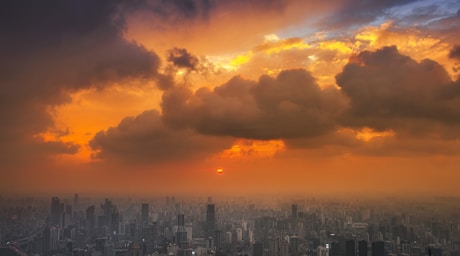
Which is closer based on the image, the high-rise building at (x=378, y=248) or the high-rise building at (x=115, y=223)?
the high-rise building at (x=378, y=248)

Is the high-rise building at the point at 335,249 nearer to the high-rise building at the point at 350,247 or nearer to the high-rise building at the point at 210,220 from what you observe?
the high-rise building at the point at 350,247

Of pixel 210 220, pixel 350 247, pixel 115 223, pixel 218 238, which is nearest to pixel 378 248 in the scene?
pixel 350 247

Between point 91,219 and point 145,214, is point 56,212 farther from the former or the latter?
point 145,214

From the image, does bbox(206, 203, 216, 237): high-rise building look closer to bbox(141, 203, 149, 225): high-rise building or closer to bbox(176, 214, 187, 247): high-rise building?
bbox(176, 214, 187, 247): high-rise building

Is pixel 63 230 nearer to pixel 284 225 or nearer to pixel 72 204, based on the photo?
pixel 72 204

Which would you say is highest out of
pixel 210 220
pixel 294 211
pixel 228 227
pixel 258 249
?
pixel 294 211

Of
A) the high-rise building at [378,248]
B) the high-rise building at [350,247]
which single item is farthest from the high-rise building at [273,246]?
the high-rise building at [378,248]
